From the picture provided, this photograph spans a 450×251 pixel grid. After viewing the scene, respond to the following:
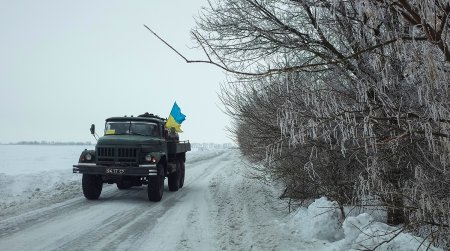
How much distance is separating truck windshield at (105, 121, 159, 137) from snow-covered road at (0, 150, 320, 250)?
206 centimetres

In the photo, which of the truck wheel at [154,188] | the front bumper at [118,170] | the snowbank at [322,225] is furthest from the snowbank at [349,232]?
the front bumper at [118,170]

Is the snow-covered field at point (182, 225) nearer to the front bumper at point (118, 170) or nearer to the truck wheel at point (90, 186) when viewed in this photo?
the truck wheel at point (90, 186)

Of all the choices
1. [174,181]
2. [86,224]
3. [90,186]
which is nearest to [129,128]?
[90,186]

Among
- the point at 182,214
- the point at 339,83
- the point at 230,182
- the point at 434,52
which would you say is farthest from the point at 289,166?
the point at 230,182

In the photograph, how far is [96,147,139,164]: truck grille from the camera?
36.0 feet

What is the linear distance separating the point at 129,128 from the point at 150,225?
17.5 ft

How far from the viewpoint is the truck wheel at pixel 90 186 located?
10570mm

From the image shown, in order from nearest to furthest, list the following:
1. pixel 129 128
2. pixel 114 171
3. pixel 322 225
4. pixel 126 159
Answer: pixel 322 225
pixel 114 171
pixel 126 159
pixel 129 128

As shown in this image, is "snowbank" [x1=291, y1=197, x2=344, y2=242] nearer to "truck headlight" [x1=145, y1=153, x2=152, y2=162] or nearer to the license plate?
"truck headlight" [x1=145, y1=153, x2=152, y2=162]

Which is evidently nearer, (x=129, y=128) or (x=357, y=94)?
(x=357, y=94)

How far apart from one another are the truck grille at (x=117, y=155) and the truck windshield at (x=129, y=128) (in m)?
1.16

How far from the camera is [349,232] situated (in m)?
5.36

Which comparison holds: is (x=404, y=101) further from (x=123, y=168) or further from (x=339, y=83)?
(x=123, y=168)

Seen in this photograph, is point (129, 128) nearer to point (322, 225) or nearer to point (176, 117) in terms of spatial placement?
point (176, 117)
